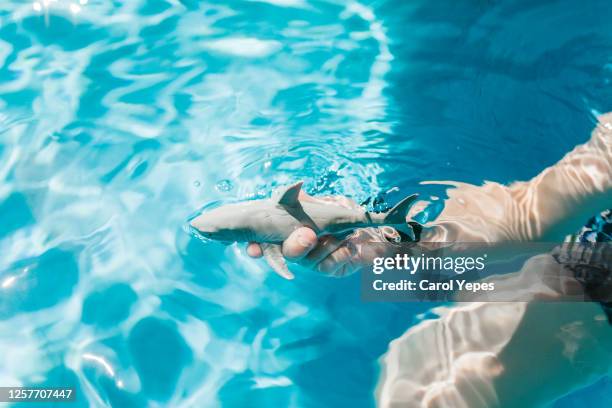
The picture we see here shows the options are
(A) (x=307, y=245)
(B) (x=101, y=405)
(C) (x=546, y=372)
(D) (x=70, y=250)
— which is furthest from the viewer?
(D) (x=70, y=250)

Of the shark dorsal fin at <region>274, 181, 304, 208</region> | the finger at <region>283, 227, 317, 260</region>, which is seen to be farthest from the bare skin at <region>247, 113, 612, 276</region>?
the shark dorsal fin at <region>274, 181, 304, 208</region>

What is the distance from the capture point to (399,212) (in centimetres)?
324

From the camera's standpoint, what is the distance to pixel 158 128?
5.82 meters

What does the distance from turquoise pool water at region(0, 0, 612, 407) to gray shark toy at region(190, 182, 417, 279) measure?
150 centimetres

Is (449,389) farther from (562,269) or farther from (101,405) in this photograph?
(101,405)

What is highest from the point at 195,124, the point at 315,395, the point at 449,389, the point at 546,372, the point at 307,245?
the point at 307,245

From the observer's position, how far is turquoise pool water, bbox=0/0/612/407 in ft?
15.0

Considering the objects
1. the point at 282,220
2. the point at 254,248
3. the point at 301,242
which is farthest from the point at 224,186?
the point at 301,242

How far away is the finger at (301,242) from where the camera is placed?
3.08 m

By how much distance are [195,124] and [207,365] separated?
9.13 feet

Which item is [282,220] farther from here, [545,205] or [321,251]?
[545,205]

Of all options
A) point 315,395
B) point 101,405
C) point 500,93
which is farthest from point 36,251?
point 500,93

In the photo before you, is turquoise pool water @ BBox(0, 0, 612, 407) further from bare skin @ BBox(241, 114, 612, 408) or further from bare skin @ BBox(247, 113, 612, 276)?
bare skin @ BBox(247, 113, 612, 276)

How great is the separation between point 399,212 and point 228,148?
2.83 m
